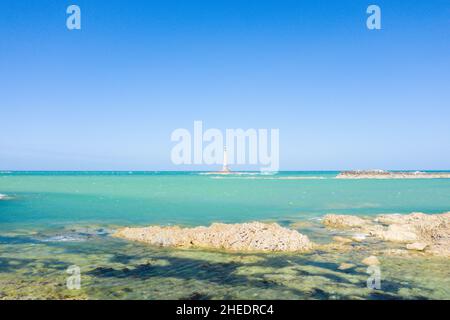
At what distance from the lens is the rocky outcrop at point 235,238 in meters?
19.3

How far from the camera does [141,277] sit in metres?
14.3

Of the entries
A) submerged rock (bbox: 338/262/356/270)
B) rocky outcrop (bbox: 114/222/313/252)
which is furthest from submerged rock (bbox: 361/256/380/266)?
rocky outcrop (bbox: 114/222/313/252)

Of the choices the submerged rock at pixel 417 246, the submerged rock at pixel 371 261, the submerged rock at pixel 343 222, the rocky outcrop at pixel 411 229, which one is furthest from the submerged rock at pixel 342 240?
the submerged rock at pixel 343 222

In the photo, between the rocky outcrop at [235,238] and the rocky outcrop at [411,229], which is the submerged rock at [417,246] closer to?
the rocky outcrop at [411,229]

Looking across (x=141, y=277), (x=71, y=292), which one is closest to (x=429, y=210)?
(x=141, y=277)

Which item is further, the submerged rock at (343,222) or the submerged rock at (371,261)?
the submerged rock at (343,222)

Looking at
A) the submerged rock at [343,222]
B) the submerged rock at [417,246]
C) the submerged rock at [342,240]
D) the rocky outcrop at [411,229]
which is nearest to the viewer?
the submerged rock at [417,246]

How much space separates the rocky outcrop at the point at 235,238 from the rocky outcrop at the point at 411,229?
5.77m

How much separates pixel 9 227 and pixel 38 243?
7.59 meters

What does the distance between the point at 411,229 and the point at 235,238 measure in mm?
11729

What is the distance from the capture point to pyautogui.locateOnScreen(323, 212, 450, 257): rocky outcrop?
19391mm
